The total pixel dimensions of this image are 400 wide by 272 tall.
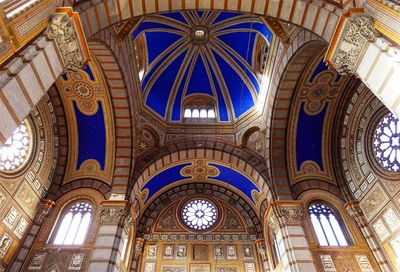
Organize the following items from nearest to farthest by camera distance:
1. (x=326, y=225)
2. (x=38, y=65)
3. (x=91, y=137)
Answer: (x=38, y=65)
(x=326, y=225)
(x=91, y=137)

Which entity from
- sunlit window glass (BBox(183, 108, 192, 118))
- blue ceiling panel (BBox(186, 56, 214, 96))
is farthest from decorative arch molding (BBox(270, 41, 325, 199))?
blue ceiling panel (BBox(186, 56, 214, 96))

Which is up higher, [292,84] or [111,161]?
[292,84]

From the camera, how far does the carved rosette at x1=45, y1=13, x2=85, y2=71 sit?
4887 mm

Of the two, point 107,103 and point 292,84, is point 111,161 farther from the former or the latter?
point 292,84

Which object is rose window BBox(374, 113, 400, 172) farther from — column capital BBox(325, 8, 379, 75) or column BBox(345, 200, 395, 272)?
column capital BBox(325, 8, 379, 75)

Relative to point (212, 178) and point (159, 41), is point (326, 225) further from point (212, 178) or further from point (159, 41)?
point (159, 41)

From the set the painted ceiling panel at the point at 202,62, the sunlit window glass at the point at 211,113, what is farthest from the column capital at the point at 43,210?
the sunlit window glass at the point at 211,113

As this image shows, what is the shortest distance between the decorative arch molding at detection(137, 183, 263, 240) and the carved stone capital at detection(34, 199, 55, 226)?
4.16m

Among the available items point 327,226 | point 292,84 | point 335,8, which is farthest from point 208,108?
point 335,8

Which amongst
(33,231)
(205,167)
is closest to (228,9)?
(205,167)

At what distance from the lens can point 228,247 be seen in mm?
12297

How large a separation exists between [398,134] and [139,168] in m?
9.36

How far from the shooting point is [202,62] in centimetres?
1461

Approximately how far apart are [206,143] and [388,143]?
678 cm
